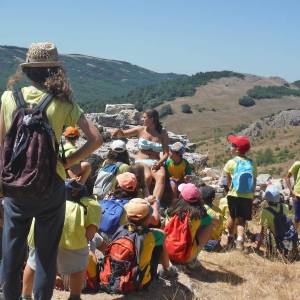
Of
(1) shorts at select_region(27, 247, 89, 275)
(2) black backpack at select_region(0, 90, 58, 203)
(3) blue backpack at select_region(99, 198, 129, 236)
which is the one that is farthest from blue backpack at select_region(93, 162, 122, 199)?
(2) black backpack at select_region(0, 90, 58, 203)

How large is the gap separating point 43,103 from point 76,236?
4.03ft

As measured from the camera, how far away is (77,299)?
4020 millimetres

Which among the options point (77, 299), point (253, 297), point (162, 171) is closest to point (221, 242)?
point (162, 171)

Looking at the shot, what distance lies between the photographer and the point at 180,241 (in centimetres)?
517

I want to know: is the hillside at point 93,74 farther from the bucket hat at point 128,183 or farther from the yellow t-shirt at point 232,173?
the bucket hat at point 128,183

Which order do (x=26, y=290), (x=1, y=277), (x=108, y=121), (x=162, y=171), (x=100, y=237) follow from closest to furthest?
(x=1, y=277) < (x=26, y=290) < (x=100, y=237) < (x=162, y=171) < (x=108, y=121)

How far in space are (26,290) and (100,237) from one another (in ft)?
3.75

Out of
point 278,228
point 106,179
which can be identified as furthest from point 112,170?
point 278,228

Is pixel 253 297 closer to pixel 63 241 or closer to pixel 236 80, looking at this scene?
pixel 63 241

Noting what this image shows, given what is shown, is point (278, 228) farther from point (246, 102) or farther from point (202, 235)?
point (246, 102)

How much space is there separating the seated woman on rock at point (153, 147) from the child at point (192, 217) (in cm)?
135

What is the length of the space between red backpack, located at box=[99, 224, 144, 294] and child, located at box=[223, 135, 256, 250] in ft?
7.80

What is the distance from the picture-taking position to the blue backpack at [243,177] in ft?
21.2

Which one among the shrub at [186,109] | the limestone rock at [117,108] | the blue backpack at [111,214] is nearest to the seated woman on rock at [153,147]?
the blue backpack at [111,214]
